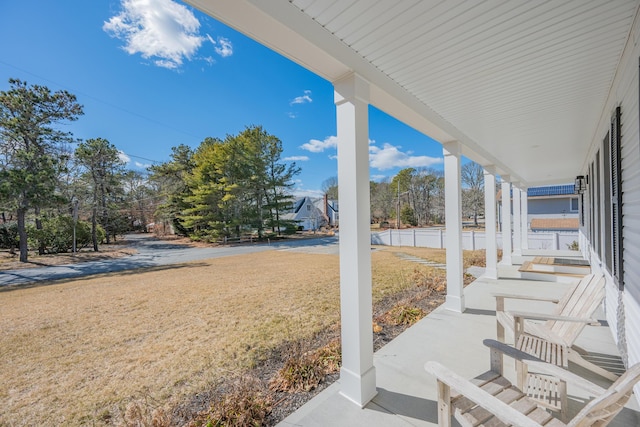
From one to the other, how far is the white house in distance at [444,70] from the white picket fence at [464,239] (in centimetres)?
997

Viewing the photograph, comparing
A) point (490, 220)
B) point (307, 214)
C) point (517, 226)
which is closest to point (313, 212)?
point (307, 214)

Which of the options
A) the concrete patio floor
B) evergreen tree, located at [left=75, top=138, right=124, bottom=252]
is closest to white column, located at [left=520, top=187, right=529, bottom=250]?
the concrete patio floor

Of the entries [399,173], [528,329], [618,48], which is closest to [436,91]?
[618,48]

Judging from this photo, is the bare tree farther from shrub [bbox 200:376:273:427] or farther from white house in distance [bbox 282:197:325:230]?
shrub [bbox 200:376:273:427]

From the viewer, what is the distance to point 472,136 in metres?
Answer: 4.30

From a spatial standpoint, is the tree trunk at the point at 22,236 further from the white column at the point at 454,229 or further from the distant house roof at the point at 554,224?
the distant house roof at the point at 554,224

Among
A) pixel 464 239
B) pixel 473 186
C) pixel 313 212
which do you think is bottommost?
pixel 464 239

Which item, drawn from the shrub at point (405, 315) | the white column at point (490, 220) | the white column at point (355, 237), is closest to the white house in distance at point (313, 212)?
the white column at point (490, 220)

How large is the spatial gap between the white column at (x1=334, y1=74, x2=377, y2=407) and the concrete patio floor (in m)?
0.16

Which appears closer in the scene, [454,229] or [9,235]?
[454,229]

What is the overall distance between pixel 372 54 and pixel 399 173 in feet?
104

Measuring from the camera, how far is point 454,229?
4.05 m

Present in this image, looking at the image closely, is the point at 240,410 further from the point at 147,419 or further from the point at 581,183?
the point at 581,183

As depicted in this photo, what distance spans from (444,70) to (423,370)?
2.85 meters
